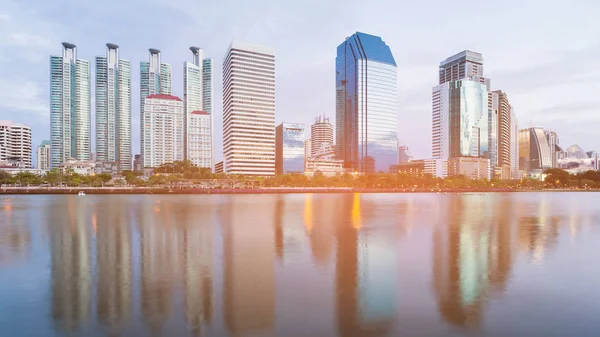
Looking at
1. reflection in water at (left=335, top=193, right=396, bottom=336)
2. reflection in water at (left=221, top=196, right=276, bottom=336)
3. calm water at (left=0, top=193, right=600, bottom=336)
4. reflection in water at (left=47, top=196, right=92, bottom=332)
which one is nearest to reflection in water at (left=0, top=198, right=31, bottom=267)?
calm water at (left=0, top=193, right=600, bottom=336)

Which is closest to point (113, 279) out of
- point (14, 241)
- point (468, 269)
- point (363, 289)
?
point (363, 289)

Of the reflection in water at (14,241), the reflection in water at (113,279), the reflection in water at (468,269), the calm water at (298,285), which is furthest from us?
the reflection in water at (14,241)

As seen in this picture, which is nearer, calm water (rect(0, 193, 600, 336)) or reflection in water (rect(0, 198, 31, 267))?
calm water (rect(0, 193, 600, 336))

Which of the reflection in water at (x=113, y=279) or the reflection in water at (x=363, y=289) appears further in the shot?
the reflection in water at (x=113, y=279)

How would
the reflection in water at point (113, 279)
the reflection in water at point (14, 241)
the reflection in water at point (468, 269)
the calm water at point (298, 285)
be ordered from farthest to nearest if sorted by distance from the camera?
the reflection in water at point (14, 241), the reflection in water at point (468, 269), the reflection in water at point (113, 279), the calm water at point (298, 285)

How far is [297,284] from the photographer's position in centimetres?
1625

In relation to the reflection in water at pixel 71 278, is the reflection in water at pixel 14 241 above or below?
below

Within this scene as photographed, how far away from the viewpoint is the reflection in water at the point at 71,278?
12562mm

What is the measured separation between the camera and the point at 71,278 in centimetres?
1742

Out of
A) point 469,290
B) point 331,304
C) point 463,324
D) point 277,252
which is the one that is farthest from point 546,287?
point 277,252

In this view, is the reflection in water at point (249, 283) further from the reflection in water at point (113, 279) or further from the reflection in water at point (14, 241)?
the reflection in water at point (14, 241)

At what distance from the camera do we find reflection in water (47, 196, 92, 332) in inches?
495

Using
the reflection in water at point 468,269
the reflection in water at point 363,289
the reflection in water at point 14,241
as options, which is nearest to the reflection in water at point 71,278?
the reflection in water at point 14,241

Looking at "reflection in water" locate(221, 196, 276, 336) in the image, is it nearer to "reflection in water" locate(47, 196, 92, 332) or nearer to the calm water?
the calm water
